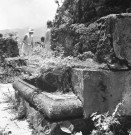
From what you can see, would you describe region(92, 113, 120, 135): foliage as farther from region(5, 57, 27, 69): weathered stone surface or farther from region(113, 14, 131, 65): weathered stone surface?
region(5, 57, 27, 69): weathered stone surface

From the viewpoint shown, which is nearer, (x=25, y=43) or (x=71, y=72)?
(x=71, y=72)

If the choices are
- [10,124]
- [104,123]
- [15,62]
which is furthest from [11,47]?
[104,123]

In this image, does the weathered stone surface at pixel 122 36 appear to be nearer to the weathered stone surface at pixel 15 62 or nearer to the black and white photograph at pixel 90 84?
the black and white photograph at pixel 90 84

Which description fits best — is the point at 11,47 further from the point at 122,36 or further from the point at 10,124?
the point at 122,36

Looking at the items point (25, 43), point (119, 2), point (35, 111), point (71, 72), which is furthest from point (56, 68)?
point (25, 43)

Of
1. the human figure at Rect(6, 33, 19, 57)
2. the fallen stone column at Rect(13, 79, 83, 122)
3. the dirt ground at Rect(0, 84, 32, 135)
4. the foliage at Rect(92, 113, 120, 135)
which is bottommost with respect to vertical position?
the dirt ground at Rect(0, 84, 32, 135)

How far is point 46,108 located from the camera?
9.55 feet

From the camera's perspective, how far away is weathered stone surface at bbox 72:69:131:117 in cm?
288

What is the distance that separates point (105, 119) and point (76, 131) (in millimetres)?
381

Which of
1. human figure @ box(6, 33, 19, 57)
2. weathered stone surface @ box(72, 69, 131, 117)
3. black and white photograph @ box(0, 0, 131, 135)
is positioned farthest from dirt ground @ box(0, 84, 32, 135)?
human figure @ box(6, 33, 19, 57)

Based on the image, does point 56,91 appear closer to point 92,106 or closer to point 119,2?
point 92,106

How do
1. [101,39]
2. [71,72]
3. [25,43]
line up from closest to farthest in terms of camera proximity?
[101,39], [71,72], [25,43]

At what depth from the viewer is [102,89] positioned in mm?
2969

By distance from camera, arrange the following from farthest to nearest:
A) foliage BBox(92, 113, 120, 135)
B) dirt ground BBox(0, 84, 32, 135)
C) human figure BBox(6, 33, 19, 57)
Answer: human figure BBox(6, 33, 19, 57) → dirt ground BBox(0, 84, 32, 135) → foliage BBox(92, 113, 120, 135)
